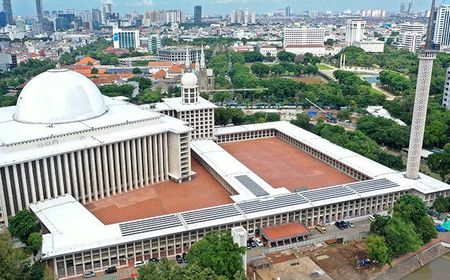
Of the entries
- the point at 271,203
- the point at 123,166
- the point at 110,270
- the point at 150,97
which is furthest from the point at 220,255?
the point at 150,97

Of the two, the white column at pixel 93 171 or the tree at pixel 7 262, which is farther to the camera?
the white column at pixel 93 171

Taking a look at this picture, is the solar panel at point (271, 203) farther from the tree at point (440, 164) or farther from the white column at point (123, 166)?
the tree at point (440, 164)

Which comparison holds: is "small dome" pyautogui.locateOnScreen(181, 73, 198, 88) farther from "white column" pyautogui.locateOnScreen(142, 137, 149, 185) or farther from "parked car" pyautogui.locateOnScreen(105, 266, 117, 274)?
"parked car" pyautogui.locateOnScreen(105, 266, 117, 274)

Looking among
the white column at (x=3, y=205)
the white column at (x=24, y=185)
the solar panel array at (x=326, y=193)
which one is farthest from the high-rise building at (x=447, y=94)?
the white column at (x=3, y=205)

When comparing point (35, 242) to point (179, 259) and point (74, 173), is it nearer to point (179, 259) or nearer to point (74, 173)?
point (74, 173)

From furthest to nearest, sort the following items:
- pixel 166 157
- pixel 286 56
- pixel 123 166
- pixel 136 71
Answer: pixel 286 56
pixel 136 71
pixel 166 157
pixel 123 166

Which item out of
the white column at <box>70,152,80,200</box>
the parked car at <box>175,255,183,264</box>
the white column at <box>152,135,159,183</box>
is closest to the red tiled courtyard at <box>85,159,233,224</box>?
the white column at <box>152,135,159,183</box>
